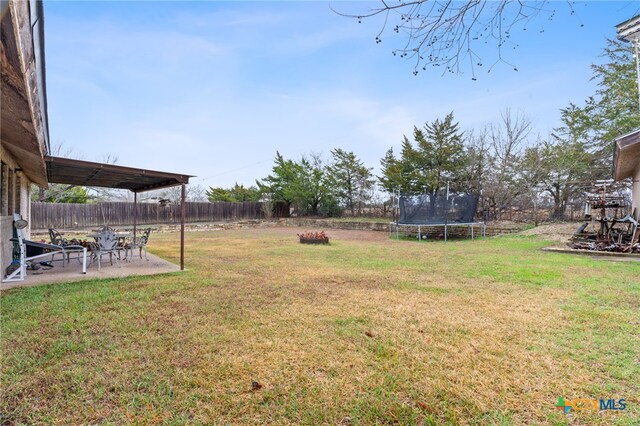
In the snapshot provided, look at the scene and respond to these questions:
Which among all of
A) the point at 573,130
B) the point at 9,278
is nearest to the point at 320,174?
the point at 573,130

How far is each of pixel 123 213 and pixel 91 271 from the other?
14.6 meters

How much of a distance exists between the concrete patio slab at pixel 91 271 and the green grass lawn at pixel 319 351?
1.80 feet

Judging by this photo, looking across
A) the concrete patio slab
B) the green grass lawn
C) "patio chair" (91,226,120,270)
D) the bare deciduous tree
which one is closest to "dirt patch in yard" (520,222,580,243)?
the green grass lawn

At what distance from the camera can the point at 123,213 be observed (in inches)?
741

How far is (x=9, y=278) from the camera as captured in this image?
16.9 ft

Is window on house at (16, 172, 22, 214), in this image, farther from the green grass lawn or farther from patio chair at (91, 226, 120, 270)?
the green grass lawn

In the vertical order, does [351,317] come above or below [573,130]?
below

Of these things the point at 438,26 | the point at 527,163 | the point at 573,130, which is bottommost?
the point at 438,26

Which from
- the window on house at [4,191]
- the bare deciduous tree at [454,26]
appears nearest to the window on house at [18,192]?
the window on house at [4,191]

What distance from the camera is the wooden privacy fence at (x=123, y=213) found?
15.8m

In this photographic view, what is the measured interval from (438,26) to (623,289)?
4929mm

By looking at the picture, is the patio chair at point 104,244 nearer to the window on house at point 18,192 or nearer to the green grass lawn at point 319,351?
the green grass lawn at point 319,351

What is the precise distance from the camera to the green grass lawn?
1964 millimetres

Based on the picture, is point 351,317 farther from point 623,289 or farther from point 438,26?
point 623,289
